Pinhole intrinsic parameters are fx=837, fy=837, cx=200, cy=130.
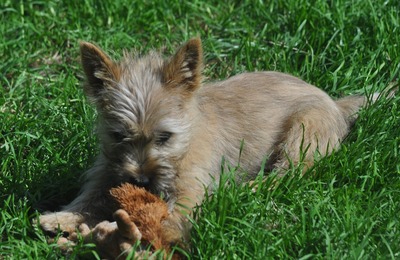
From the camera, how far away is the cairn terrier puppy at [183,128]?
5.58 meters

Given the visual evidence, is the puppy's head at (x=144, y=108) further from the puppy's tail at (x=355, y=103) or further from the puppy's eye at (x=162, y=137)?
the puppy's tail at (x=355, y=103)

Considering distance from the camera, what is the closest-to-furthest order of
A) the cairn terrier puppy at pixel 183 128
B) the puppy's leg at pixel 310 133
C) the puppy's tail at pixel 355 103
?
the cairn terrier puppy at pixel 183 128 → the puppy's leg at pixel 310 133 → the puppy's tail at pixel 355 103

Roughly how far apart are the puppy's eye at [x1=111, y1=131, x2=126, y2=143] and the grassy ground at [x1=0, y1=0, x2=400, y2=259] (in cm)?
74

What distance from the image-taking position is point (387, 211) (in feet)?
18.0

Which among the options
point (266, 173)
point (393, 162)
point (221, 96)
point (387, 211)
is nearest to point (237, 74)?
point (221, 96)

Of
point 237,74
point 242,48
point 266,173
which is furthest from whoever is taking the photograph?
point 242,48

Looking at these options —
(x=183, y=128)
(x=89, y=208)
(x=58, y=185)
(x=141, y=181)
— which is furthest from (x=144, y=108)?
(x=58, y=185)

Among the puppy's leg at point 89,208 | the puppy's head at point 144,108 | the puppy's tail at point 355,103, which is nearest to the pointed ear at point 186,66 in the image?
the puppy's head at point 144,108

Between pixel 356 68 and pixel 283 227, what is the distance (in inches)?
97.9

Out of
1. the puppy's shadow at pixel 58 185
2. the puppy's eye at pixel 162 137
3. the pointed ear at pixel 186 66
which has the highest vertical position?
the pointed ear at pixel 186 66

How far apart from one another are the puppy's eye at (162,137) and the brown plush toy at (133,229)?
0.44 metres

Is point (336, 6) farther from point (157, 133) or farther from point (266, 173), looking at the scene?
point (157, 133)

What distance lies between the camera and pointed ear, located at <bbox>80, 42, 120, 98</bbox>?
5746 mm

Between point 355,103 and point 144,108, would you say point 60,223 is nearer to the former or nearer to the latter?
point 144,108
